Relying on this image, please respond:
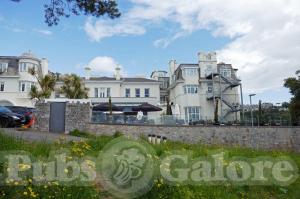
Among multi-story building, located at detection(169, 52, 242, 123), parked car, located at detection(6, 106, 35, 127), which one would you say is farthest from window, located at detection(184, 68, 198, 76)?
parked car, located at detection(6, 106, 35, 127)

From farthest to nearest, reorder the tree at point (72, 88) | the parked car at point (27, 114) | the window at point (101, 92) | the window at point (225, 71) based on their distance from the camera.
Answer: the window at point (225, 71) < the window at point (101, 92) < the tree at point (72, 88) < the parked car at point (27, 114)

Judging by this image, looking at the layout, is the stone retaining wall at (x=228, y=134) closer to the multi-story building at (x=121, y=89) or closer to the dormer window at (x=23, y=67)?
the multi-story building at (x=121, y=89)

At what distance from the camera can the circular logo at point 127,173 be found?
5867mm

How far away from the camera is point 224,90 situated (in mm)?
Result: 49562

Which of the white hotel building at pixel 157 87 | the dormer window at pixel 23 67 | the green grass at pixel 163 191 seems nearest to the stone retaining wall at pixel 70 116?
the green grass at pixel 163 191

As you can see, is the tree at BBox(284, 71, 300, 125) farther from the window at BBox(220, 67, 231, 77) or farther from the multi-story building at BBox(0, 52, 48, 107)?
the multi-story building at BBox(0, 52, 48, 107)

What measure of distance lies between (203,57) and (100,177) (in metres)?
45.9

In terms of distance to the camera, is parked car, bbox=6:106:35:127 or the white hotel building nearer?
parked car, bbox=6:106:35:127

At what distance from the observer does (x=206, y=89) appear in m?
49.0

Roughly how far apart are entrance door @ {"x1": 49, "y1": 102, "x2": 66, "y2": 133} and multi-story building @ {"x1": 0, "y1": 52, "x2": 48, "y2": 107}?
2296 centimetres

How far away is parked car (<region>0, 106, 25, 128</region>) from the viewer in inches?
891

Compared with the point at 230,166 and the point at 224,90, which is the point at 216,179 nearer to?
the point at 230,166

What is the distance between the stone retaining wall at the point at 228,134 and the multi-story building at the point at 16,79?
Answer: 80.9 feet

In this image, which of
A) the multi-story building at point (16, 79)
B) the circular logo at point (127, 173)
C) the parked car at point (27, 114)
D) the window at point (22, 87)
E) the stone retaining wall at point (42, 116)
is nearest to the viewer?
the circular logo at point (127, 173)
